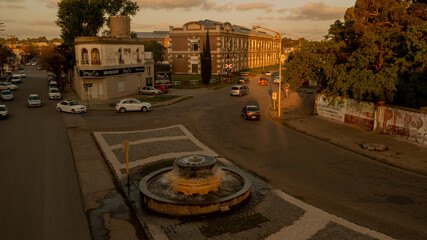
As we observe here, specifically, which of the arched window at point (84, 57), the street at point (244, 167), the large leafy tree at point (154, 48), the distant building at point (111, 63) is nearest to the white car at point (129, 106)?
the street at point (244, 167)

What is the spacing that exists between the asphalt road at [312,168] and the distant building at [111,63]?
36.1 feet

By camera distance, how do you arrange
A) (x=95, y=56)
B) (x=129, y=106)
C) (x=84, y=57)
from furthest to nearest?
(x=84, y=57) < (x=95, y=56) < (x=129, y=106)

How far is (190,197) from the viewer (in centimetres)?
1311

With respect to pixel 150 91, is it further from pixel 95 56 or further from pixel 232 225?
pixel 232 225

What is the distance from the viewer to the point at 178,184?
13312 millimetres

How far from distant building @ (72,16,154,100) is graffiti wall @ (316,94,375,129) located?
28098 mm

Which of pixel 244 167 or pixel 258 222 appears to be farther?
pixel 244 167

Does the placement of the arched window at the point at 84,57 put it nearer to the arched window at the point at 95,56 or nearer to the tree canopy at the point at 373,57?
the arched window at the point at 95,56

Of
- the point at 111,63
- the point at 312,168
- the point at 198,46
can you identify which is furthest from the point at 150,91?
the point at 198,46

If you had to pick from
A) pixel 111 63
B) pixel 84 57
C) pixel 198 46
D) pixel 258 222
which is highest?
pixel 198 46

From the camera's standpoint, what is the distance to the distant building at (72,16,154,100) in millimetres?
43000

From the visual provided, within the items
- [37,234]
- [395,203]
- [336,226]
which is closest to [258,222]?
[336,226]

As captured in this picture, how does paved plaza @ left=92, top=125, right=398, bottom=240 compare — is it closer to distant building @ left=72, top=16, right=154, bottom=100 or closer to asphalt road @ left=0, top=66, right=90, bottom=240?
asphalt road @ left=0, top=66, right=90, bottom=240

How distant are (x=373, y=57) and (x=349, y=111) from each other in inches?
202
